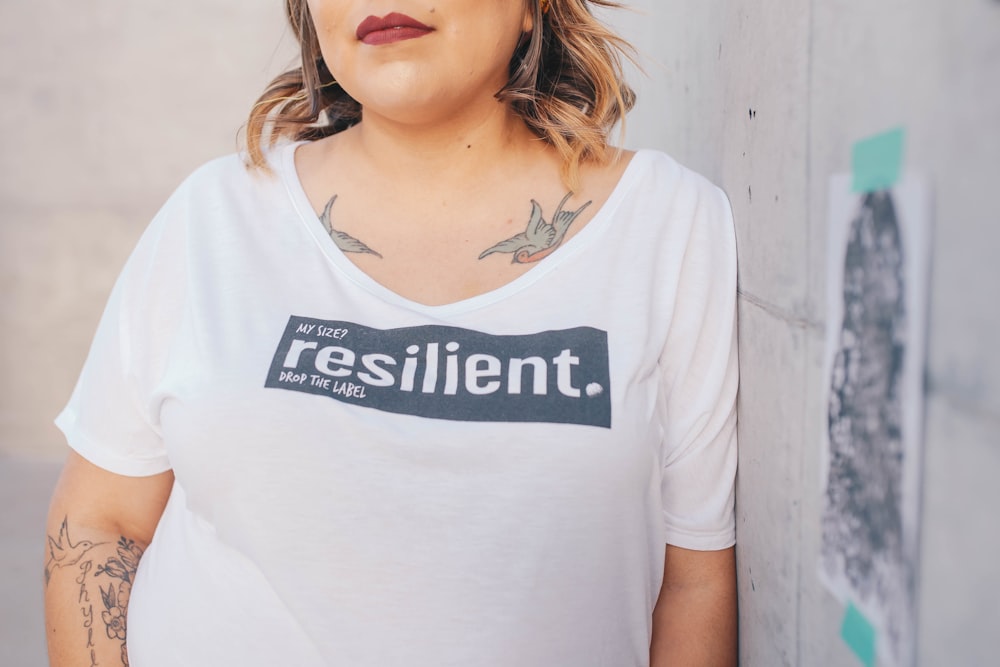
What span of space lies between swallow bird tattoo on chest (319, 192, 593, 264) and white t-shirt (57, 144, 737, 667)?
1.3 inches

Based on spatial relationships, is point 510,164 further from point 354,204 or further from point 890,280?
point 890,280

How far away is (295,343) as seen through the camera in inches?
48.4

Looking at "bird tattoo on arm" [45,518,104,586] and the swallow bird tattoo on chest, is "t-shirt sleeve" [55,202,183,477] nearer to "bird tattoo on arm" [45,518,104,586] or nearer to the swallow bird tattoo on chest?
"bird tattoo on arm" [45,518,104,586]

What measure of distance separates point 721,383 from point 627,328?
0.54 ft

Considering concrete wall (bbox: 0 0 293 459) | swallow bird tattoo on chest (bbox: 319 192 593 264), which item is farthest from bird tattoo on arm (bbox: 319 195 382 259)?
concrete wall (bbox: 0 0 293 459)

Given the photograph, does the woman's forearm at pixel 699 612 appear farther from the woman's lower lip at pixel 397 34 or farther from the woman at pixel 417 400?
the woman's lower lip at pixel 397 34

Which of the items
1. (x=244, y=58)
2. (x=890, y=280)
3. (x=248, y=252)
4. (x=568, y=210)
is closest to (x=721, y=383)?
(x=568, y=210)

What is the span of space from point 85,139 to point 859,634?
4195 millimetres

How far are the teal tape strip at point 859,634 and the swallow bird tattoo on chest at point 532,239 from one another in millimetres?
703

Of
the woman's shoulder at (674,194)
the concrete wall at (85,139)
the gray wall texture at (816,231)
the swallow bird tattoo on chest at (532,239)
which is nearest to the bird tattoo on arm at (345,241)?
the swallow bird tattoo on chest at (532,239)

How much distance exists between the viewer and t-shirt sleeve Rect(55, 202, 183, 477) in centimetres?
132

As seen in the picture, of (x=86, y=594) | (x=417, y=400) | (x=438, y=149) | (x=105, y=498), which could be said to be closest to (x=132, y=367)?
(x=105, y=498)

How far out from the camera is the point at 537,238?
1.36 metres

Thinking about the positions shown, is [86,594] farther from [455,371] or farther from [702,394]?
[702,394]
